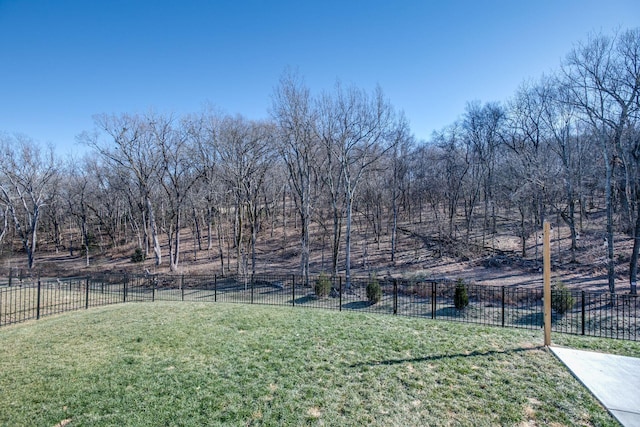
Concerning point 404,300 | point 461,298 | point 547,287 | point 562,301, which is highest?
point 547,287

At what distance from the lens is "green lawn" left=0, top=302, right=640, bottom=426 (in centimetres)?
390

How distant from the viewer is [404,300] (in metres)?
14.1

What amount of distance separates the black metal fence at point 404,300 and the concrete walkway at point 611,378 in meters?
2.34

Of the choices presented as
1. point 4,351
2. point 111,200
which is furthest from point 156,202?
point 4,351

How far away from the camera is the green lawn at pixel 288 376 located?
12.8 ft

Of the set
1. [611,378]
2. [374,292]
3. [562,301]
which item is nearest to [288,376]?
[611,378]

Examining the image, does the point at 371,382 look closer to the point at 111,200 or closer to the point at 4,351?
the point at 4,351

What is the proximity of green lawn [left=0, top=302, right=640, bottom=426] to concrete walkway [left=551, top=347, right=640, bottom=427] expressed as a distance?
0.60ft

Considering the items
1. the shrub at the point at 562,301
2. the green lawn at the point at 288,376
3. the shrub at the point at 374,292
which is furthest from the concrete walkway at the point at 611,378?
the shrub at the point at 374,292

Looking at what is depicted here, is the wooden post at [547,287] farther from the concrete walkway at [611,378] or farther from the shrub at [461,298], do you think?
the shrub at [461,298]

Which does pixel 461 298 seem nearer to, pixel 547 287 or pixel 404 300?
pixel 404 300

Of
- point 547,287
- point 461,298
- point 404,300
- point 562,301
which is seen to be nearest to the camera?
point 547,287

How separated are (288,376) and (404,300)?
10142 millimetres

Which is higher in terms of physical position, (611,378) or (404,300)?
(611,378)
